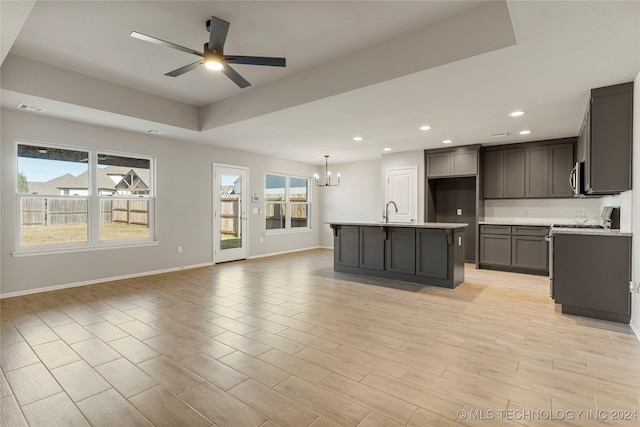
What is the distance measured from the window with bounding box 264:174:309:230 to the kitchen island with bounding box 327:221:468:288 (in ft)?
9.22

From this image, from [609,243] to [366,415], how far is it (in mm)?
3161

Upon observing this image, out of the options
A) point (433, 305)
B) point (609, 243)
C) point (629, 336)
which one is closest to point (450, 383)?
point (433, 305)

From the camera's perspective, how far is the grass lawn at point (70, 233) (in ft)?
14.7

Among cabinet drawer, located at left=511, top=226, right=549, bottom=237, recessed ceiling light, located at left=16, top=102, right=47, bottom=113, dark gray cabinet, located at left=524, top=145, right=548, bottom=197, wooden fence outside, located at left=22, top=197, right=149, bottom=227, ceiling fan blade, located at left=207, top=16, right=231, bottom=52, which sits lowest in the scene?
cabinet drawer, located at left=511, top=226, right=549, bottom=237

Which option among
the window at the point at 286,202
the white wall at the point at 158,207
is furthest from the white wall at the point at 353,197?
the white wall at the point at 158,207

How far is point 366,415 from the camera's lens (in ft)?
5.95

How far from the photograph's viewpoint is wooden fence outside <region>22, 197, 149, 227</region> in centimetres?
452

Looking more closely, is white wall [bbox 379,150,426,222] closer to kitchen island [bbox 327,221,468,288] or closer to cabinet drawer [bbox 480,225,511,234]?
cabinet drawer [bbox 480,225,511,234]

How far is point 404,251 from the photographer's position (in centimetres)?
502

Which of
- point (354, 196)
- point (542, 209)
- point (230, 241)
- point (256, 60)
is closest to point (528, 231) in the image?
point (542, 209)

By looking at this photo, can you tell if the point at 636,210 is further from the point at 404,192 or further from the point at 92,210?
the point at 92,210

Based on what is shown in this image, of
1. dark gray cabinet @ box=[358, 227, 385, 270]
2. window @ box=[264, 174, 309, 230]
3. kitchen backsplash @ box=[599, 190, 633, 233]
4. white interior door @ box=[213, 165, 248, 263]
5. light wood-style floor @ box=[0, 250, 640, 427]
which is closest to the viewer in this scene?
light wood-style floor @ box=[0, 250, 640, 427]

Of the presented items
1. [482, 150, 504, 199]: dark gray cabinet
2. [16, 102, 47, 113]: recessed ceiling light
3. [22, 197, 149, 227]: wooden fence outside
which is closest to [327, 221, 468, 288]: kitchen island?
[482, 150, 504, 199]: dark gray cabinet

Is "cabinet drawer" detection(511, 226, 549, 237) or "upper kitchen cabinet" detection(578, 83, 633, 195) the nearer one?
"upper kitchen cabinet" detection(578, 83, 633, 195)
